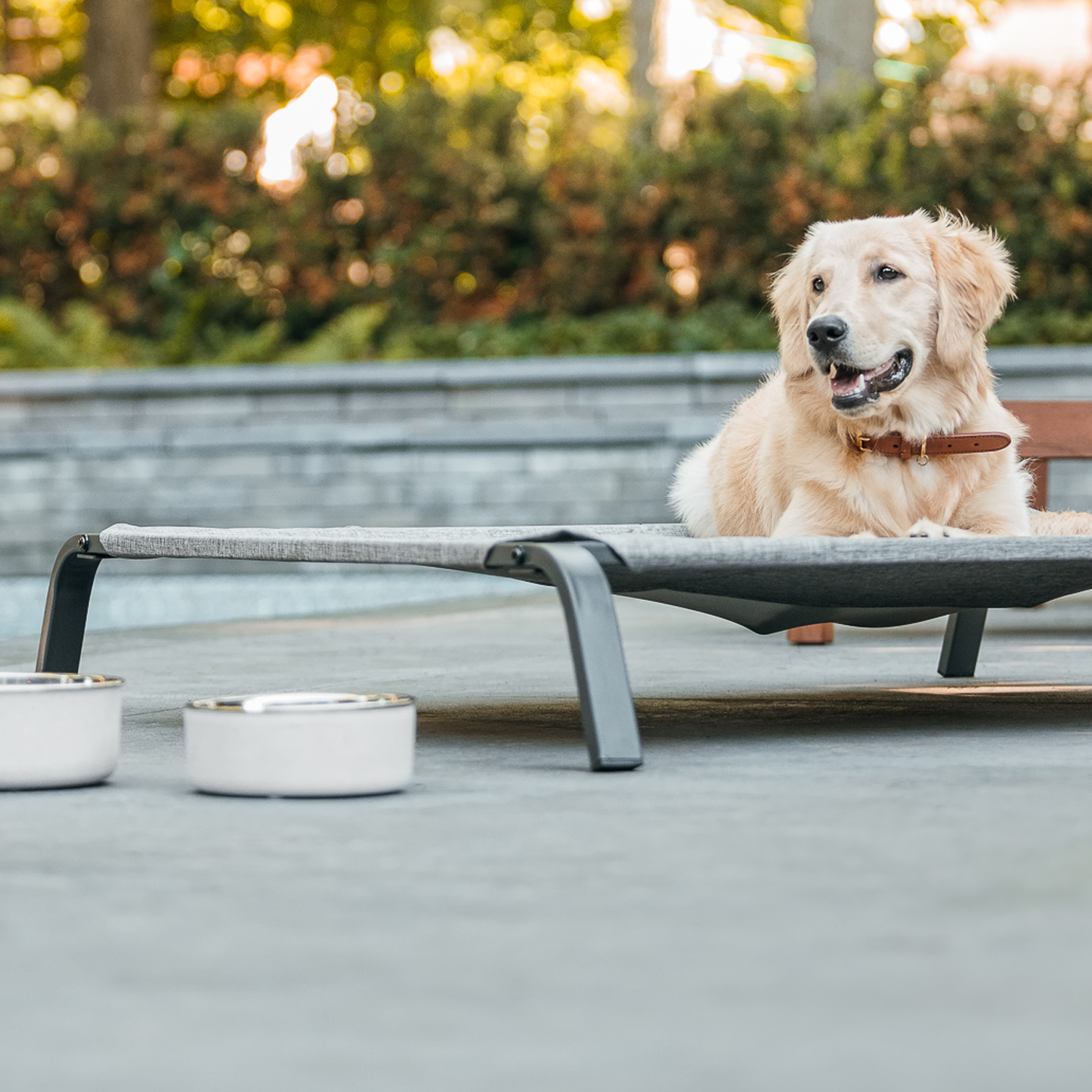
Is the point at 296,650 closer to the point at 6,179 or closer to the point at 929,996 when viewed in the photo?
the point at 929,996

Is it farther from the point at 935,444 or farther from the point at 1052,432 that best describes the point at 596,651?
the point at 1052,432

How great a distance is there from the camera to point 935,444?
4.29 metres


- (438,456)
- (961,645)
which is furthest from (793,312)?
(438,456)

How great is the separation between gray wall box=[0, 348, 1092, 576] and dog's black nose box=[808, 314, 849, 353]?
627 centimetres

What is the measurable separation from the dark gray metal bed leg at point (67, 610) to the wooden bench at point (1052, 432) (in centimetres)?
317

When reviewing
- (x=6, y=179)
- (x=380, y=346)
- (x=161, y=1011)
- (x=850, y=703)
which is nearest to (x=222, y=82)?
(x=6, y=179)

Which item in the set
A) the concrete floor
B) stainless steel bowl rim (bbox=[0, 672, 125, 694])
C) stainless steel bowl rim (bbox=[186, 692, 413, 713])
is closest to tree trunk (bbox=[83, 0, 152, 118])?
the concrete floor

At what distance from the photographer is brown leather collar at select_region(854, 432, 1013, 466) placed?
4285 mm

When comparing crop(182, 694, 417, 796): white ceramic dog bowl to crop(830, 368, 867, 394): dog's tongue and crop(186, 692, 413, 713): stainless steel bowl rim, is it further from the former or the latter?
crop(830, 368, 867, 394): dog's tongue

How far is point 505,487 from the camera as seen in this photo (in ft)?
35.4

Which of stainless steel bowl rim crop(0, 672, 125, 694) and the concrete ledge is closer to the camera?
stainless steel bowl rim crop(0, 672, 125, 694)

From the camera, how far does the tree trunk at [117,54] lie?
15781 mm

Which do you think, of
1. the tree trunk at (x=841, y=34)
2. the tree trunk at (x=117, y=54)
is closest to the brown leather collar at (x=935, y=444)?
the tree trunk at (x=841, y=34)

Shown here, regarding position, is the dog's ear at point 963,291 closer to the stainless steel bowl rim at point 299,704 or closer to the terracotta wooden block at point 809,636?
the stainless steel bowl rim at point 299,704
